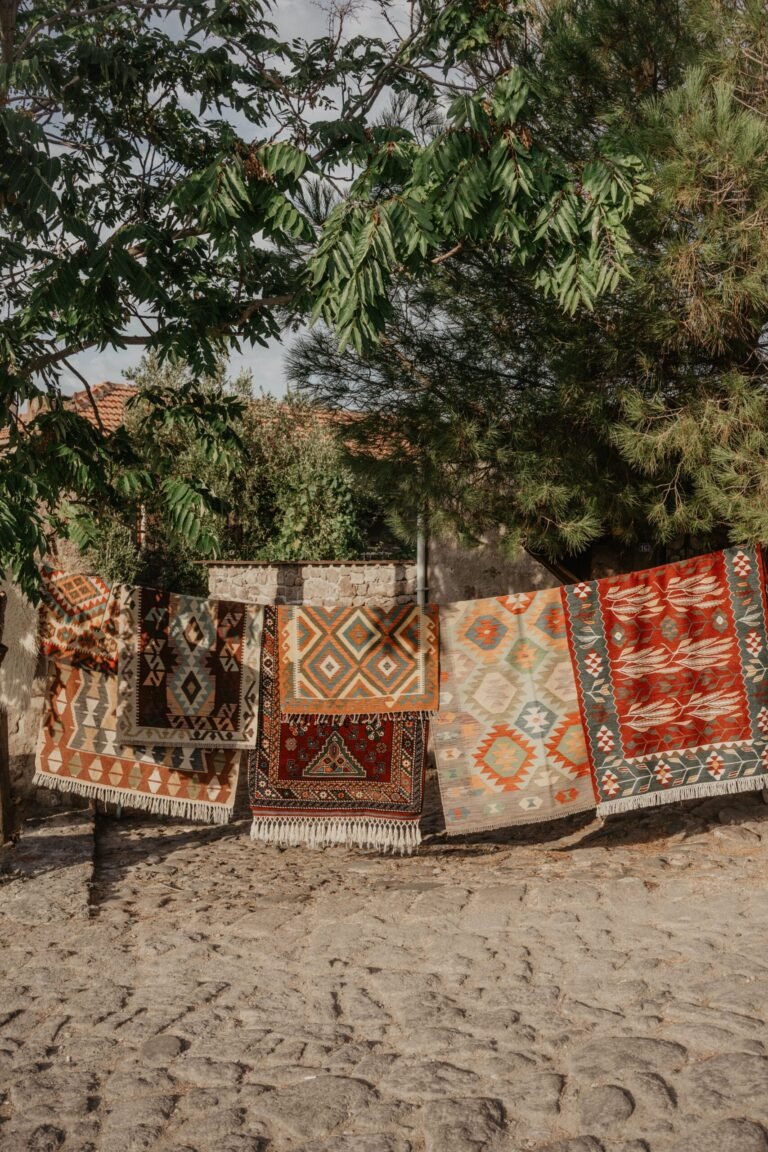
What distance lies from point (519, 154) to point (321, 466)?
9.05m

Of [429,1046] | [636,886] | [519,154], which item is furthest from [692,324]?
[429,1046]

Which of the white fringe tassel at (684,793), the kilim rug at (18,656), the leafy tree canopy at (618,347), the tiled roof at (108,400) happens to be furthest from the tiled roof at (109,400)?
the white fringe tassel at (684,793)

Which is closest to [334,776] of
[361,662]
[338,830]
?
[338,830]

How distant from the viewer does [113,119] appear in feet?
20.8

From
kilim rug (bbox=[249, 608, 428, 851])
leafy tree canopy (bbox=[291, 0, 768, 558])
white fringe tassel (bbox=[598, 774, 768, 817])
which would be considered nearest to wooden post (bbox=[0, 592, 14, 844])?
kilim rug (bbox=[249, 608, 428, 851])

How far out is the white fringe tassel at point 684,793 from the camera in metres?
5.76

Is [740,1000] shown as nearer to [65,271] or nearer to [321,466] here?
[65,271]

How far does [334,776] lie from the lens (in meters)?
6.13

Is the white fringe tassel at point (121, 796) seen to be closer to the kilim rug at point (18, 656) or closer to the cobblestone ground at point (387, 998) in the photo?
the cobblestone ground at point (387, 998)

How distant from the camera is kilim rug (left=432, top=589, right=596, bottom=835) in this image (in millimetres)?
5844

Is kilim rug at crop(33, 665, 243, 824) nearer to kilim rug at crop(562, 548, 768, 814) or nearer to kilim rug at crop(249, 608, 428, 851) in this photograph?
kilim rug at crop(249, 608, 428, 851)

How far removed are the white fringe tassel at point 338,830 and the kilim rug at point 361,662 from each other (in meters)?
0.65

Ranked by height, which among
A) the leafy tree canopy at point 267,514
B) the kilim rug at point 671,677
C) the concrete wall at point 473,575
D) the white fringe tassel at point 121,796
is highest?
the leafy tree canopy at point 267,514

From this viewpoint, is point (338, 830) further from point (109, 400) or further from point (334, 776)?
point (109, 400)
